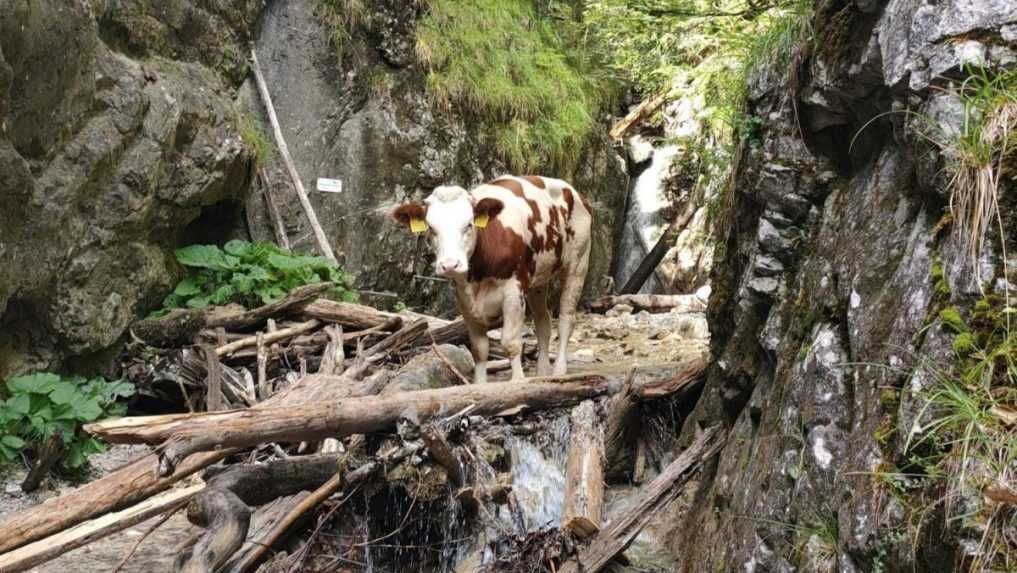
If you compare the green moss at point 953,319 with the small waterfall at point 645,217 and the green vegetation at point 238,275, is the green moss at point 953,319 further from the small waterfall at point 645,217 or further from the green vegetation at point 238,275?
the small waterfall at point 645,217

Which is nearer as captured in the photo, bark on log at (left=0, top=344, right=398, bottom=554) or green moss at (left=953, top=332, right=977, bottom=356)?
green moss at (left=953, top=332, right=977, bottom=356)

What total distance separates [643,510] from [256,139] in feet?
25.3

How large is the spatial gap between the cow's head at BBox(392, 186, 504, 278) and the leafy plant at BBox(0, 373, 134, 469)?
259 cm

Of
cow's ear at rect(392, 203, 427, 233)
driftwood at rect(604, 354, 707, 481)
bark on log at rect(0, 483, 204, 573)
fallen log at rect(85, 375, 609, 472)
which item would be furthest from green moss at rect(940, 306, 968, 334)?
cow's ear at rect(392, 203, 427, 233)

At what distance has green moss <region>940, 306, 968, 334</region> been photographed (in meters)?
2.59

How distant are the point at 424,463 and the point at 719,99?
772 cm

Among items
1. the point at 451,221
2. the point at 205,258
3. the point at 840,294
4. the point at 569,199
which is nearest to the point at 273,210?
the point at 205,258

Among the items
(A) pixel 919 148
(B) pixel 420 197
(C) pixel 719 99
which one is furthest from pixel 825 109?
(B) pixel 420 197

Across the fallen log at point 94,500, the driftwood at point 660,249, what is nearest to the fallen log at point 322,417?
the fallen log at point 94,500

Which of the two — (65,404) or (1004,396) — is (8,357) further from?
(1004,396)

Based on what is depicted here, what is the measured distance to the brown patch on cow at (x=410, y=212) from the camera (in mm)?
6461

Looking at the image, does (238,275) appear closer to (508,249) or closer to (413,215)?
(413,215)

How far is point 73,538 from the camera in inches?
151

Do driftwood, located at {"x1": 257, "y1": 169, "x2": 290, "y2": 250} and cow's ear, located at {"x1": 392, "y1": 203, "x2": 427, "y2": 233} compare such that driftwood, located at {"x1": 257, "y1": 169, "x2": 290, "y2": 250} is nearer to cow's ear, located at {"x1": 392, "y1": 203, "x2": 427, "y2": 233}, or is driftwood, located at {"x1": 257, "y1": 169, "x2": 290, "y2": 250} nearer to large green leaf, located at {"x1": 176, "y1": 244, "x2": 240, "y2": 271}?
large green leaf, located at {"x1": 176, "y1": 244, "x2": 240, "y2": 271}
